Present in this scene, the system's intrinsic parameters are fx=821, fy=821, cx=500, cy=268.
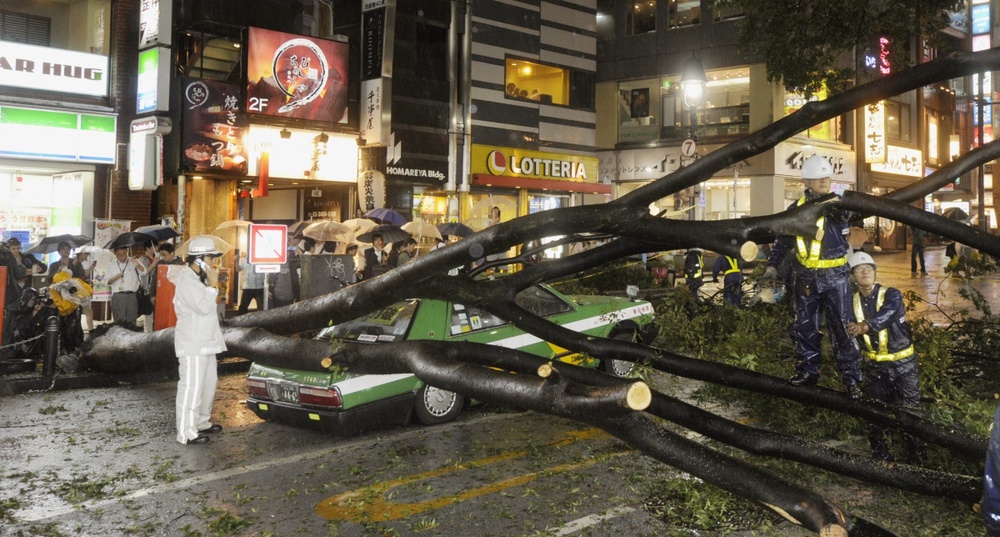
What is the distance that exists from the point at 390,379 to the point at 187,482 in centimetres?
216

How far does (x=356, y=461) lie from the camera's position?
24.2ft

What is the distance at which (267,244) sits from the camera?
46.9ft

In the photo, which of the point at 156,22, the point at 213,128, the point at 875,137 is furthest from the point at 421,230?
the point at 875,137

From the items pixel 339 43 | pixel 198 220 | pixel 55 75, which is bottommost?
pixel 198 220

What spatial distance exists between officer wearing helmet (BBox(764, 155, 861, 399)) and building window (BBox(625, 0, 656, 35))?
112 ft

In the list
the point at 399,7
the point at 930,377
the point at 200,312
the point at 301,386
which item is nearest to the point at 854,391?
the point at 930,377

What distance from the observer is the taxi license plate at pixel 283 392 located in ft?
26.4

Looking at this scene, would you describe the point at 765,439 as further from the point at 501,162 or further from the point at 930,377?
the point at 501,162

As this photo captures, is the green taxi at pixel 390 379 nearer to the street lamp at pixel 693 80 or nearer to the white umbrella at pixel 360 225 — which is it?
the white umbrella at pixel 360 225

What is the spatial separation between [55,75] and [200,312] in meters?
12.9

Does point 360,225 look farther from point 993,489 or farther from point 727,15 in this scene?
point 727,15

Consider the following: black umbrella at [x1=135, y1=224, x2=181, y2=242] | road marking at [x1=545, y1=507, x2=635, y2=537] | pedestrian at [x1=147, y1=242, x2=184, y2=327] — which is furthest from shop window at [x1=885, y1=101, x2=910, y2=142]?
road marking at [x1=545, y1=507, x2=635, y2=537]

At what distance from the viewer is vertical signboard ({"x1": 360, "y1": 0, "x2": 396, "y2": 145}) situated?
23.1 meters

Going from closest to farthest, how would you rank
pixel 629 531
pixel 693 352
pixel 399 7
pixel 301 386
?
pixel 629 531
pixel 301 386
pixel 693 352
pixel 399 7
